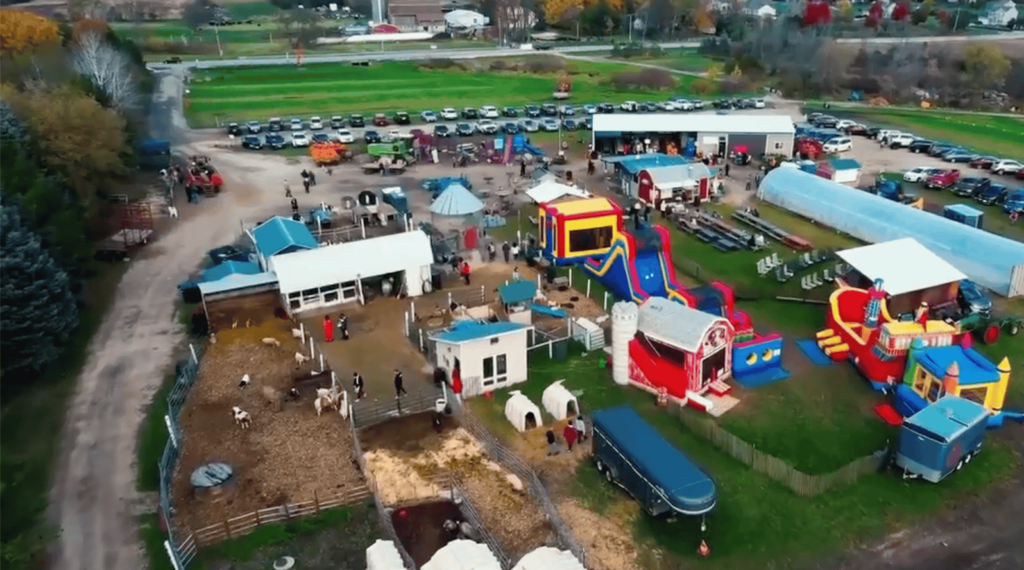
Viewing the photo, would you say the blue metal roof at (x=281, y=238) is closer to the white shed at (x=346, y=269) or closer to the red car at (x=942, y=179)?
the white shed at (x=346, y=269)

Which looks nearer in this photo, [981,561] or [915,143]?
[981,561]

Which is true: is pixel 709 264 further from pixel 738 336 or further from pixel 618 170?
pixel 618 170

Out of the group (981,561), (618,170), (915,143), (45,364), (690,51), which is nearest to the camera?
(981,561)

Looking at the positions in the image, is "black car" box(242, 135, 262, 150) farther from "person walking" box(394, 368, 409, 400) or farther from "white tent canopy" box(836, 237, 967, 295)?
"white tent canopy" box(836, 237, 967, 295)

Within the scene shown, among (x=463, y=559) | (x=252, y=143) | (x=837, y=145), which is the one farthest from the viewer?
(x=252, y=143)

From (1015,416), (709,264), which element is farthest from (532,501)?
(709,264)

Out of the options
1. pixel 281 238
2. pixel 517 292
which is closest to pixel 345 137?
pixel 281 238

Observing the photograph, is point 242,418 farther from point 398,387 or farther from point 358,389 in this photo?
point 398,387
